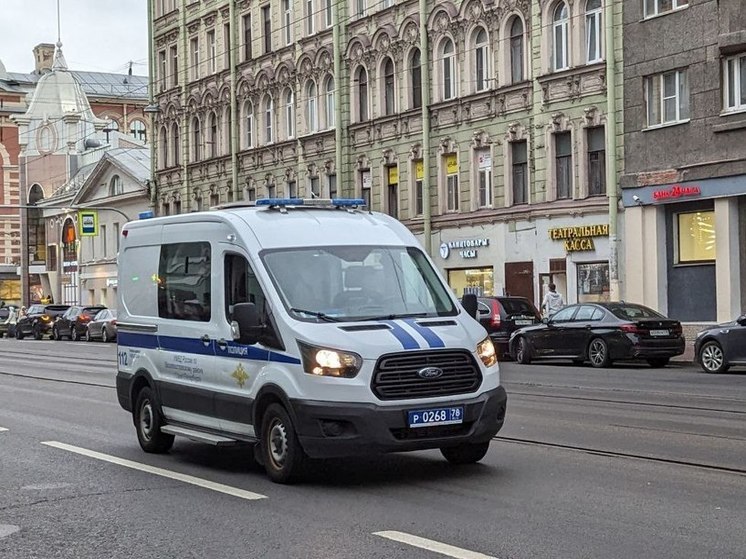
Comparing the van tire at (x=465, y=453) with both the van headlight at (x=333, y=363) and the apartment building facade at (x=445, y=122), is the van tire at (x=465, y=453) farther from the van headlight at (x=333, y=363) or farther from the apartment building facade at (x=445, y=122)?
the apartment building facade at (x=445, y=122)

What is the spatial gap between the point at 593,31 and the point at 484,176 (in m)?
5.89

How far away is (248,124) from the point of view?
52.1 metres

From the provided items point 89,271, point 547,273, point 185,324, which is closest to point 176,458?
point 185,324

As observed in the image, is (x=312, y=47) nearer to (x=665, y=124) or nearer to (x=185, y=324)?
(x=665, y=124)

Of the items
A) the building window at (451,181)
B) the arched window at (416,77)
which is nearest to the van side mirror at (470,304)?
the building window at (451,181)

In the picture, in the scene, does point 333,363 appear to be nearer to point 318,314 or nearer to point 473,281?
point 318,314

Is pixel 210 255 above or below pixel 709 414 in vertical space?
above

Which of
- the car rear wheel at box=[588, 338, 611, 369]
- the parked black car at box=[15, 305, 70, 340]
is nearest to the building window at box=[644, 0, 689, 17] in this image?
the car rear wheel at box=[588, 338, 611, 369]

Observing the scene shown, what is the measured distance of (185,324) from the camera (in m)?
12.1

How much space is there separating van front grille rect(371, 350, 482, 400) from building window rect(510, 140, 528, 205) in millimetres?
27415

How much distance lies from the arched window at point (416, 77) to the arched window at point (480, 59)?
112 inches

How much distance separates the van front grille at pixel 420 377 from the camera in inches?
397

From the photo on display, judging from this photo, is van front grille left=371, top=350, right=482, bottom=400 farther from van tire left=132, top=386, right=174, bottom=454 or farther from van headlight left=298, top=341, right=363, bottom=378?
van tire left=132, top=386, right=174, bottom=454

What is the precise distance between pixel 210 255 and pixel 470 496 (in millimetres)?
3574
